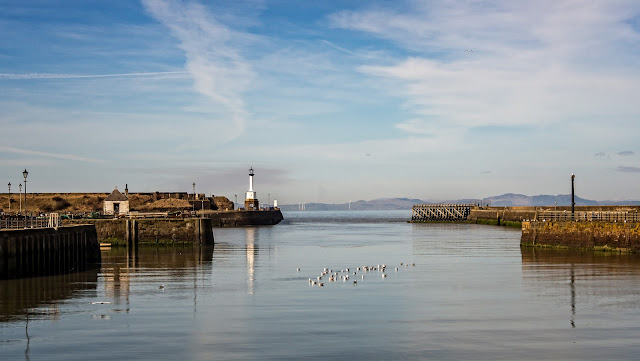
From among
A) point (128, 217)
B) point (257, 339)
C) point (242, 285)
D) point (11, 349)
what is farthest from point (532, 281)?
point (128, 217)

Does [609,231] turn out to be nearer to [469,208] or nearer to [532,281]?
[532,281]

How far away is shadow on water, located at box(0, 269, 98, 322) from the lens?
27680 mm

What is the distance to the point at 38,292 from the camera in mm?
33312

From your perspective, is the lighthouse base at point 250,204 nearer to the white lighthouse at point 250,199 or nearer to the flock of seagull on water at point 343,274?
the white lighthouse at point 250,199

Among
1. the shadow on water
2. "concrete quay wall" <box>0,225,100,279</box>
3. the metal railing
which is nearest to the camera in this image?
the shadow on water

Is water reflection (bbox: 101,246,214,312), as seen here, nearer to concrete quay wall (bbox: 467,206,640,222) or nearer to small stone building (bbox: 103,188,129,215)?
small stone building (bbox: 103,188,129,215)

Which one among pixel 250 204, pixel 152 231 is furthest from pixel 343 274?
pixel 250 204

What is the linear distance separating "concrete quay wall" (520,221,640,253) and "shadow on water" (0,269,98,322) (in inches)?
1459

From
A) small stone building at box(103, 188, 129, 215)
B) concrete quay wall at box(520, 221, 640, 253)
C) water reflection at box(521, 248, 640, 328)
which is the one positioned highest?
small stone building at box(103, 188, 129, 215)

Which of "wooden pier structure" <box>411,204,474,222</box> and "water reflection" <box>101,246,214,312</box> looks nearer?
"water reflection" <box>101,246,214,312</box>

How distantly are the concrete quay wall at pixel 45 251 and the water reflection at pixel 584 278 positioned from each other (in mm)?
25404

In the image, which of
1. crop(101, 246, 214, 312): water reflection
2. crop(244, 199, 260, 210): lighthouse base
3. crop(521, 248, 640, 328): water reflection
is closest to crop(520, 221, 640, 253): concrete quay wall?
crop(521, 248, 640, 328): water reflection

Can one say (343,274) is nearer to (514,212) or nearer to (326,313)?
(326,313)

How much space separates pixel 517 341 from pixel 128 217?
57.0 meters
